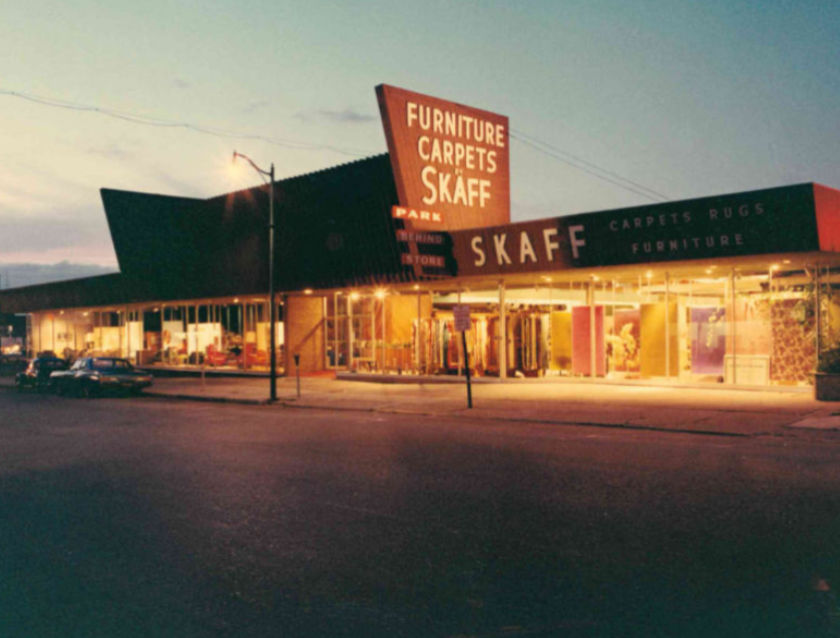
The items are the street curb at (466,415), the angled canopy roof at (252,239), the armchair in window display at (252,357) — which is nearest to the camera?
the street curb at (466,415)

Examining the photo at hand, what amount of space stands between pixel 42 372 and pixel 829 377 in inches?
1112

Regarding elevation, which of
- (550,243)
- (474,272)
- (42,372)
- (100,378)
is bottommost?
(100,378)

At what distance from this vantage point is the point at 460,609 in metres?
5.51

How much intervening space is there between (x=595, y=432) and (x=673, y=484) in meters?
5.90

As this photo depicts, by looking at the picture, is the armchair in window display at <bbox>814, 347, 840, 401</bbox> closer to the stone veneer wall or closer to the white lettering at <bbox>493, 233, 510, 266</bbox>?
the stone veneer wall

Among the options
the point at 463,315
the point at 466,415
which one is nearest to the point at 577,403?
the point at 466,415

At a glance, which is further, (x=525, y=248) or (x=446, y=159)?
(x=446, y=159)

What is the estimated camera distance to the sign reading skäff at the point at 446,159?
28.2 meters

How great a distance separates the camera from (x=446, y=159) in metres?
29.8

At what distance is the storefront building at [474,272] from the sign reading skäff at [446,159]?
2.8 inches

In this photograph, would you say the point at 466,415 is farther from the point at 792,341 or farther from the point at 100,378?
the point at 100,378

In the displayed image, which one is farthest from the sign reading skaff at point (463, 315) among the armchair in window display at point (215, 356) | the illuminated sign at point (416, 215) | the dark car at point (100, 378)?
the armchair in window display at point (215, 356)

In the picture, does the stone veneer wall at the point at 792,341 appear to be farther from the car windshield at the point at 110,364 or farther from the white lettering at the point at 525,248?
the car windshield at the point at 110,364

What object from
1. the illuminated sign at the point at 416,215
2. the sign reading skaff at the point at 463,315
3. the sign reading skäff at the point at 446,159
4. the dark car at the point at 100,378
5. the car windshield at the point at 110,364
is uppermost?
the sign reading skäff at the point at 446,159
